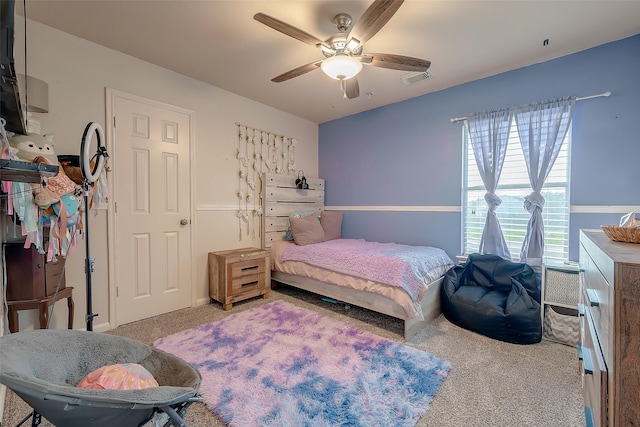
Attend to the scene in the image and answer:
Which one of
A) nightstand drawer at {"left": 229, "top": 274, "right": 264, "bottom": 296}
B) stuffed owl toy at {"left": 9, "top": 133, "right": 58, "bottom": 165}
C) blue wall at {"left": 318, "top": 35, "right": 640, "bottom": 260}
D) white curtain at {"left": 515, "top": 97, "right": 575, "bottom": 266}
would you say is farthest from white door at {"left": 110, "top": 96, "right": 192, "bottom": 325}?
white curtain at {"left": 515, "top": 97, "right": 575, "bottom": 266}

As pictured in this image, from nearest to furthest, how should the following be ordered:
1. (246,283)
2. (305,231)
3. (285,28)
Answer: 1. (285,28)
2. (246,283)
3. (305,231)

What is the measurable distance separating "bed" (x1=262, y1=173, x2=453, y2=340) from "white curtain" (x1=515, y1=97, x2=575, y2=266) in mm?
793

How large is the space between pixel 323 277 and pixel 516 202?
216 centimetres

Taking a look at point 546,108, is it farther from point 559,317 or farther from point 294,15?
point 294,15

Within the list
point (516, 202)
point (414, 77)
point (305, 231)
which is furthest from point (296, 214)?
point (516, 202)

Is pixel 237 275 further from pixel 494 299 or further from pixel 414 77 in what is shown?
pixel 414 77

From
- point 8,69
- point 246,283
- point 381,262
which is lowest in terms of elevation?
point 246,283

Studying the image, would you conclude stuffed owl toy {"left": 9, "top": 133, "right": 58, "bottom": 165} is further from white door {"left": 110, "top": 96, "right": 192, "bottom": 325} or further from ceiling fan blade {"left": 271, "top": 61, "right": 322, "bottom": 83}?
ceiling fan blade {"left": 271, "top": 61, "right": 322, "bottom": 83}

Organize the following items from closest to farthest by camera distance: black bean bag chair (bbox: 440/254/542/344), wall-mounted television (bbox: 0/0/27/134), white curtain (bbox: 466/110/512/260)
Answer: wall-mounted television (bbox: 0/0/27/134) → black bean bag chair (bbox: 440/254/542/344) → white curtain (bbox: 466/110/512/260)

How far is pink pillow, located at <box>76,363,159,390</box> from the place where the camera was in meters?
0.89

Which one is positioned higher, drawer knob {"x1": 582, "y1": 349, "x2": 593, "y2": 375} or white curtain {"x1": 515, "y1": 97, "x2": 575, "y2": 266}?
white curtain {"x1": 515, "y1": 97, "x2": 575, "y2": 266}

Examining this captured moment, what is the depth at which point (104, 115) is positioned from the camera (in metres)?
2.41

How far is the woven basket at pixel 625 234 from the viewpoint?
1.04 metres

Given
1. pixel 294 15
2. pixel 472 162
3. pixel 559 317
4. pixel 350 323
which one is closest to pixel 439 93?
pixel 472 162
